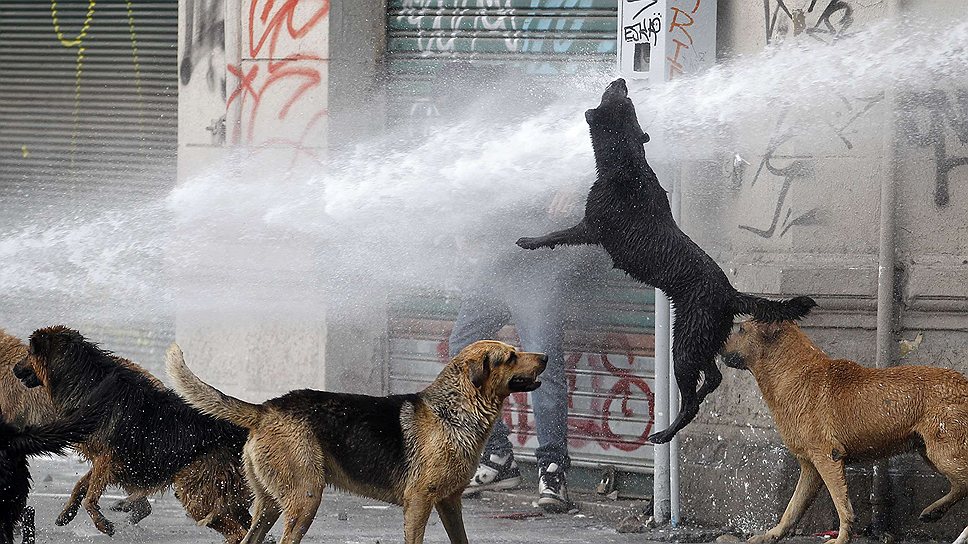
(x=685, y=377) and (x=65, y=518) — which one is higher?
(x=685, y=377)

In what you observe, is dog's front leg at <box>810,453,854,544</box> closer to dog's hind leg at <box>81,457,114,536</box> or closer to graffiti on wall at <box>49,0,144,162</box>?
dog's hind leg at <box>81,457,114,536</box>

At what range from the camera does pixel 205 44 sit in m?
9.77

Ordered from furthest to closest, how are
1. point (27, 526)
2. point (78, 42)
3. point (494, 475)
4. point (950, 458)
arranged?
point (78, 42)
point (494, 475)
point (27, 526)
point (950, 458)

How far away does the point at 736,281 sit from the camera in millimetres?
7234

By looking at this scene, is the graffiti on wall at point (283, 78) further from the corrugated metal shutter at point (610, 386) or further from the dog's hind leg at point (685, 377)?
the dog's hind leg at point (685, 377)

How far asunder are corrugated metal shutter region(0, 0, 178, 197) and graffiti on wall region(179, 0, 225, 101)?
2.48ft

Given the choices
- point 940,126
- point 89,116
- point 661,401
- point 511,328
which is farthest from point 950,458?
point 89,116

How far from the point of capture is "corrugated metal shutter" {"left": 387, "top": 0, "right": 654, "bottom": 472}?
8227 millimetres

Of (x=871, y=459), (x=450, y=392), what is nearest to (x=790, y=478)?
(x=871, y=459)

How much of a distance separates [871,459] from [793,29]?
2.22 m

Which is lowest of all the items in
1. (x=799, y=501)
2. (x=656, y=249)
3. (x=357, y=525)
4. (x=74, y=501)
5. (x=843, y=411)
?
(x=357, y=525)

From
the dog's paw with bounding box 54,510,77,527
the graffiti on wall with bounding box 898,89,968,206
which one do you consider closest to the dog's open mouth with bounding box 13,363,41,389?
the dog's paw with bounding box 54,510,77,527

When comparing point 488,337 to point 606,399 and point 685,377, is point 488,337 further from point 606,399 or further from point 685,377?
point 685,377

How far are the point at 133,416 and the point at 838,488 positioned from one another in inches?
122
